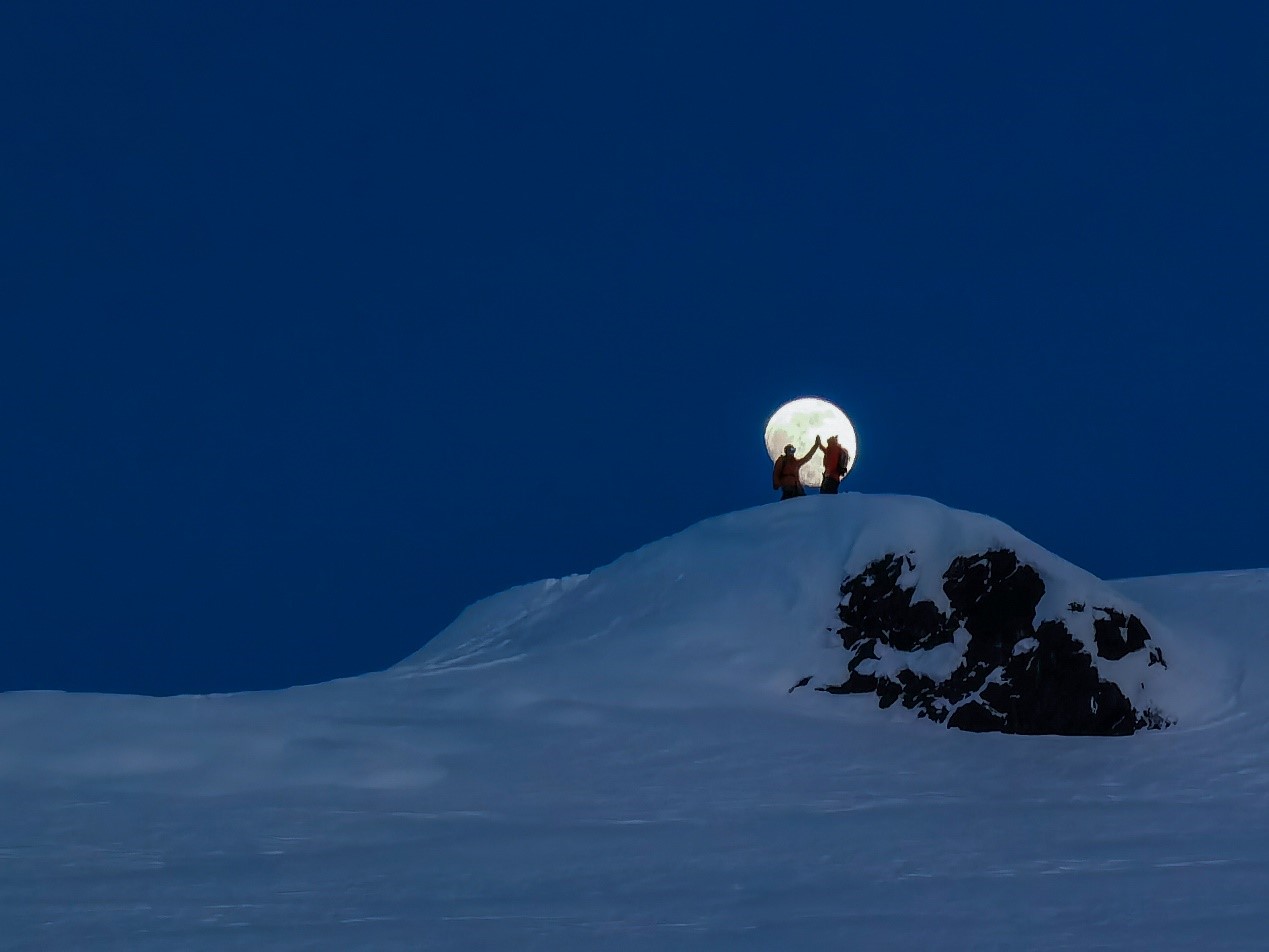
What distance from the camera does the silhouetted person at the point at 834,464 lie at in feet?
44.0

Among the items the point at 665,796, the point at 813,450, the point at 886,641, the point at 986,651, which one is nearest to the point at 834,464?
the point at 813,450

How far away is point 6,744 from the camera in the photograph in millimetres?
6664

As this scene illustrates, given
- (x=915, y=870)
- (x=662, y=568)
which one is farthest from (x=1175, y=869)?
(x=662, y=568)

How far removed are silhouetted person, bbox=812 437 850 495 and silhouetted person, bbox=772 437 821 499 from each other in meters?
0.14

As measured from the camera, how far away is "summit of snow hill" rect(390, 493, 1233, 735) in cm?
931

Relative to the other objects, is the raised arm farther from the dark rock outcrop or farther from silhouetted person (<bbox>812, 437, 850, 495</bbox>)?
the dark rock outcrop

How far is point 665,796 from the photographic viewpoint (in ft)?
21.8

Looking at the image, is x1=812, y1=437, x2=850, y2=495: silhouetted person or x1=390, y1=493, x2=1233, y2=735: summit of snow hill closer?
x1=390, y1=493, x2=1233, y2=735: summit of snow hill

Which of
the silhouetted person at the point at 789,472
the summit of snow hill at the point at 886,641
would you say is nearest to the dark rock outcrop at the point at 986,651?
the summit of snow hill at the point at 886,641

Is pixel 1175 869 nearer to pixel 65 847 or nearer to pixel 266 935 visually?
pixel 266 935

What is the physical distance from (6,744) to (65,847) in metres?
1.78

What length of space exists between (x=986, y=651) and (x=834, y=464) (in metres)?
4.15

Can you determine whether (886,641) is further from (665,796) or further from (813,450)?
(813,450)

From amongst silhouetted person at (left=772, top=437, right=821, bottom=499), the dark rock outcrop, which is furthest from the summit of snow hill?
silhouetted person at (left=772, top=437, right=821, bottom=499)
